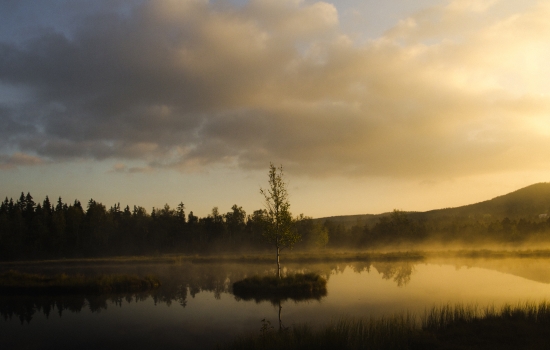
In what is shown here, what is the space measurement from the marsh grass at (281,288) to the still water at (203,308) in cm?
121

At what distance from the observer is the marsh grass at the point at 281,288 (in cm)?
3017

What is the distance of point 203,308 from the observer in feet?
Result: 87.2

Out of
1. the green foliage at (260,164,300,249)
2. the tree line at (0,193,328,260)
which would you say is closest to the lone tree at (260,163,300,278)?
the green foliage at (260,164,300,249)

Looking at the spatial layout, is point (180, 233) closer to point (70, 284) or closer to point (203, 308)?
point (70, 284)

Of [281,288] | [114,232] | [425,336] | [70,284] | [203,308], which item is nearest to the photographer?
[425,336]

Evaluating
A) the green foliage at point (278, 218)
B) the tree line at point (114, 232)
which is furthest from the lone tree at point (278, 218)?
the tree line at point (114, 232)

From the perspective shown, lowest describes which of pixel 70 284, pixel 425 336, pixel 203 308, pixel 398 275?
pixel 398 275

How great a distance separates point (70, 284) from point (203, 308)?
16.4 m

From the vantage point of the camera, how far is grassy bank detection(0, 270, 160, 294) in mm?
34978

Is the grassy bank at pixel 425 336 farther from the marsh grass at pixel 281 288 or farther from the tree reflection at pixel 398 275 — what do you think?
the tree reflection at pixel 398 275

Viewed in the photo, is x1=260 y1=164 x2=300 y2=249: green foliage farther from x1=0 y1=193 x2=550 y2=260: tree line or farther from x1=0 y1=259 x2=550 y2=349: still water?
x1=0 y1=193 x2=550 y2=260: tree line

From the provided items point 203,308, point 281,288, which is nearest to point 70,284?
point 203,308

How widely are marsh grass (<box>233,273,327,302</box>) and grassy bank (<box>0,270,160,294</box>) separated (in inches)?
413

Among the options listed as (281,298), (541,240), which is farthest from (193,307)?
(541,240)
